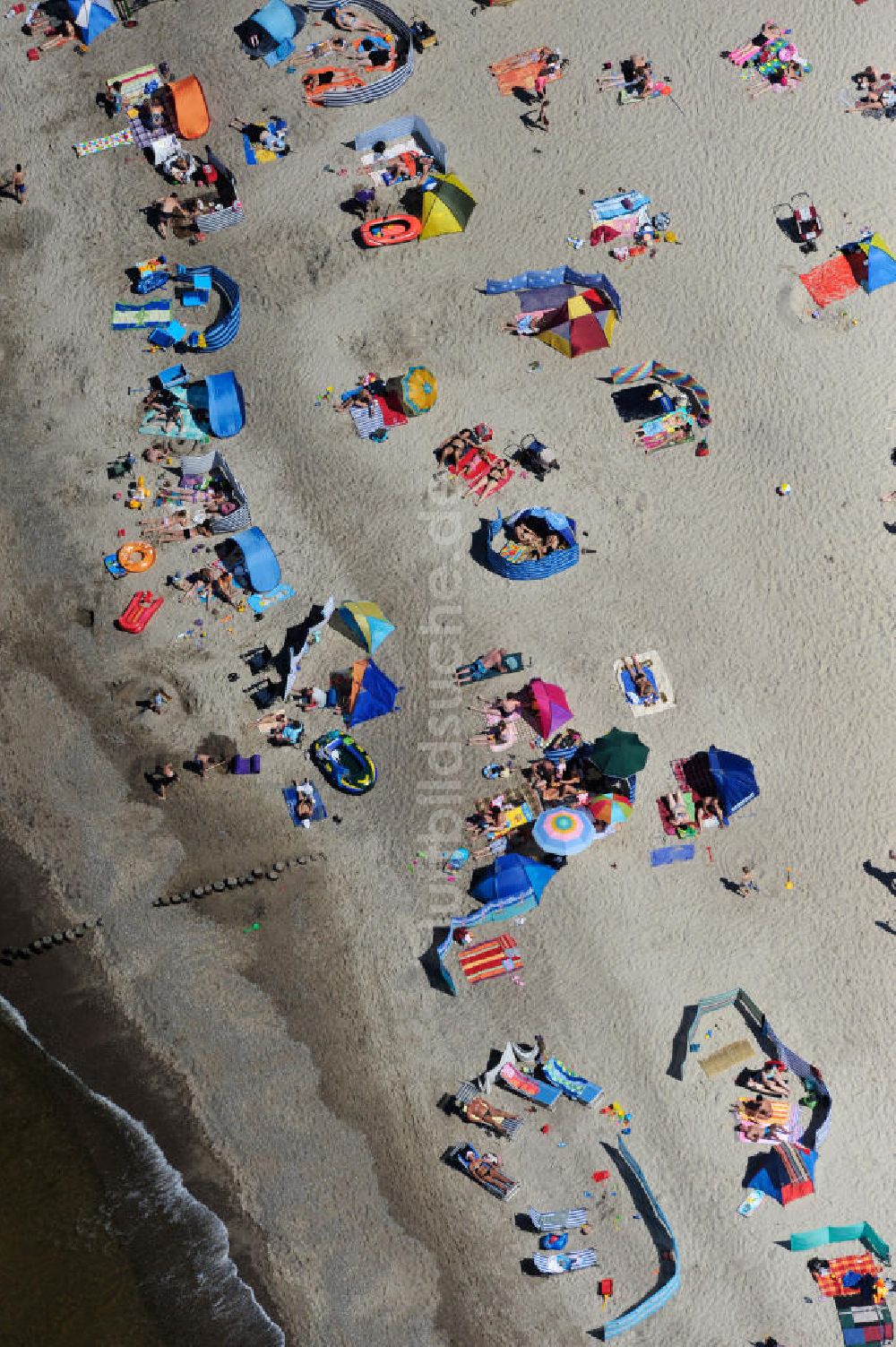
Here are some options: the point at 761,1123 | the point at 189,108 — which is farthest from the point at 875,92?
the point at 761,1123

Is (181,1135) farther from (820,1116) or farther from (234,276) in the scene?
(234,276)

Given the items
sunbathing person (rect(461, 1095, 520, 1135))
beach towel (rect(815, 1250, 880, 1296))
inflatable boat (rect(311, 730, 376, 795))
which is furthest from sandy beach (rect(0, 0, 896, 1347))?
beach towel (rect(815, 1250, 880, 1296))

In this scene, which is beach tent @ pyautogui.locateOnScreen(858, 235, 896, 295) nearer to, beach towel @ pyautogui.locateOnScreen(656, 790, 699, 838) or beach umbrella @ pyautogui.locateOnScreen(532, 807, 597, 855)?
beach towel @ pyautogui.locateOnScreen(656, 790, 699, 838)

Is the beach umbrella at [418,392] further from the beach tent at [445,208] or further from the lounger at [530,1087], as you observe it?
the lounger at [530,1087]

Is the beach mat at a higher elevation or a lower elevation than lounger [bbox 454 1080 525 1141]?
higher

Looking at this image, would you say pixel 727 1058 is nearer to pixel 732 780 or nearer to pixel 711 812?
pixel 711 812

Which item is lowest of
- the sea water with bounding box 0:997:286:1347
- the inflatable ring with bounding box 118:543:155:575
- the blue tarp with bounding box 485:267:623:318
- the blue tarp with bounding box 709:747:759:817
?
the sea water with bounding box 0:997:286:1347

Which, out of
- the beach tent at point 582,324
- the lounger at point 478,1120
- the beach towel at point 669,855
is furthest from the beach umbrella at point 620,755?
the beach tent at point 582,324
